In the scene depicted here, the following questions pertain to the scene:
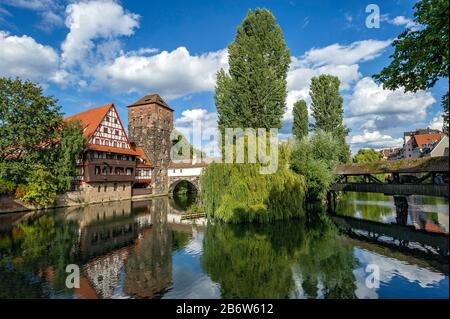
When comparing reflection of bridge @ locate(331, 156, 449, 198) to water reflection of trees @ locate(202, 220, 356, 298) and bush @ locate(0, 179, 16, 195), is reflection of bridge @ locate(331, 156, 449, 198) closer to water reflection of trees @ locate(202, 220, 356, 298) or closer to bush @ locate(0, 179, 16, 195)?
water reflection of trees @ locate(202, 220, 356, 298)

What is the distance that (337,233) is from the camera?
1916cm

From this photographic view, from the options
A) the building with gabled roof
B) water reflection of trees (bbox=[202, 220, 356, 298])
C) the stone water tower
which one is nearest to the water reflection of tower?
water reflection of trees (bbox=[202, 220, 356, 298])

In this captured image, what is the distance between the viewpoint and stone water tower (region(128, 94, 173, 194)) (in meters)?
55.8

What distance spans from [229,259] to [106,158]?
34.4 m

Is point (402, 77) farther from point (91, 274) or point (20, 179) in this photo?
point (20, 179)

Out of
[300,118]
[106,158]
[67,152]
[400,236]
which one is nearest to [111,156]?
[106,158]

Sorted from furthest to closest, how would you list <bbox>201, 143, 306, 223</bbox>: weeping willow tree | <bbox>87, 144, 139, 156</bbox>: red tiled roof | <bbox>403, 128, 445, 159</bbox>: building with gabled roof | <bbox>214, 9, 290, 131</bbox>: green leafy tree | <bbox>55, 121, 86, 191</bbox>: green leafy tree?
1. <bbox>403, 128, 445, 159</bbox>: building with gabled roof
2. <bbox>87, 144, 139, 156</bbox>: red tiled roof
3. <bbox>55, 121, 86, 191</bbox>: green leafy tree
4. <bbox>214, 9, 290, 131</bbox>: green leafy tree
5. <bbox>201, 143, 306, 223</bbox>: weeping willow tree

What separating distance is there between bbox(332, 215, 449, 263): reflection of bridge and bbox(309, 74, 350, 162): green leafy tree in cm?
2062

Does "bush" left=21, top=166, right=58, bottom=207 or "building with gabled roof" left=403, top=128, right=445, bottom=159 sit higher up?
"building with gabled roof" left=403, top=128, right=445, bottom=159

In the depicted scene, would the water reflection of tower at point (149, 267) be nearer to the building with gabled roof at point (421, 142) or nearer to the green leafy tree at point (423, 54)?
the green leafy tree at point (423, 54)

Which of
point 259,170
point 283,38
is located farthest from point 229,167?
point 283,38

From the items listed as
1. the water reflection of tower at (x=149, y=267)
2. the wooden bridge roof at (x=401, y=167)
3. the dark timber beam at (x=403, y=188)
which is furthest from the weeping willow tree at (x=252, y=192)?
the wooden bridge roof at (x=401, y=167)

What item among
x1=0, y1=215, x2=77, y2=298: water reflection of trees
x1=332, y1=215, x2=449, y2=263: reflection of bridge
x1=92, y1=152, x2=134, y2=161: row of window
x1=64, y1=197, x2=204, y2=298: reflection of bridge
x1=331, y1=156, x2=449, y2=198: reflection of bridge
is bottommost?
x1=64, y1=197, x2=204, y2=298: reflection of bridge
